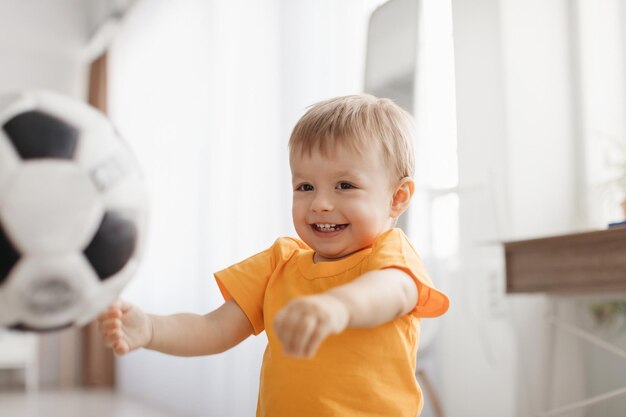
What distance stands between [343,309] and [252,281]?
0.41 m

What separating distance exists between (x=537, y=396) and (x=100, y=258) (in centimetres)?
151

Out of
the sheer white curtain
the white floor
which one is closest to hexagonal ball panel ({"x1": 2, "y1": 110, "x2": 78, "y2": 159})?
the sheer white curtain

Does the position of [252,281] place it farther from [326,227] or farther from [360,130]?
[360,130]

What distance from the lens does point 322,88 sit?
7.98 ft

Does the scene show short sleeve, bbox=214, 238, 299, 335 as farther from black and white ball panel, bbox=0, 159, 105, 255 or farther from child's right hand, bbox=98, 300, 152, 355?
black and white ball panel, bbox=0, 159, 105, 255

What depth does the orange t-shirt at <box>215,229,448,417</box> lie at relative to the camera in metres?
0.98

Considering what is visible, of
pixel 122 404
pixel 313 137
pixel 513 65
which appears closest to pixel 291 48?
pixel 513 65

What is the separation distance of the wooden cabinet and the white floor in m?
2.27

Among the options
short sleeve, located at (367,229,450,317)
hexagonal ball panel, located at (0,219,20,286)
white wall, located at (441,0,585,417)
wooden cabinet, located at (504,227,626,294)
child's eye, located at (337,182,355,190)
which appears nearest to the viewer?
hexagonal ball panel, located at (0,219,20,286)

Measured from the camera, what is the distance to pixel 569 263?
1660mm

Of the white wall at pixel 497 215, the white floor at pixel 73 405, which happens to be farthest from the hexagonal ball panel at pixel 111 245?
the white floor at pixel 73 405

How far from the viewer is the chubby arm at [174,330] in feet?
3.27

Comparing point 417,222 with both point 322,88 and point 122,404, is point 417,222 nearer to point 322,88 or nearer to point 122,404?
point 322,88

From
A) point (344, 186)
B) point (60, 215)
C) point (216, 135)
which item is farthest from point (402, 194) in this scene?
point (216, 135)
